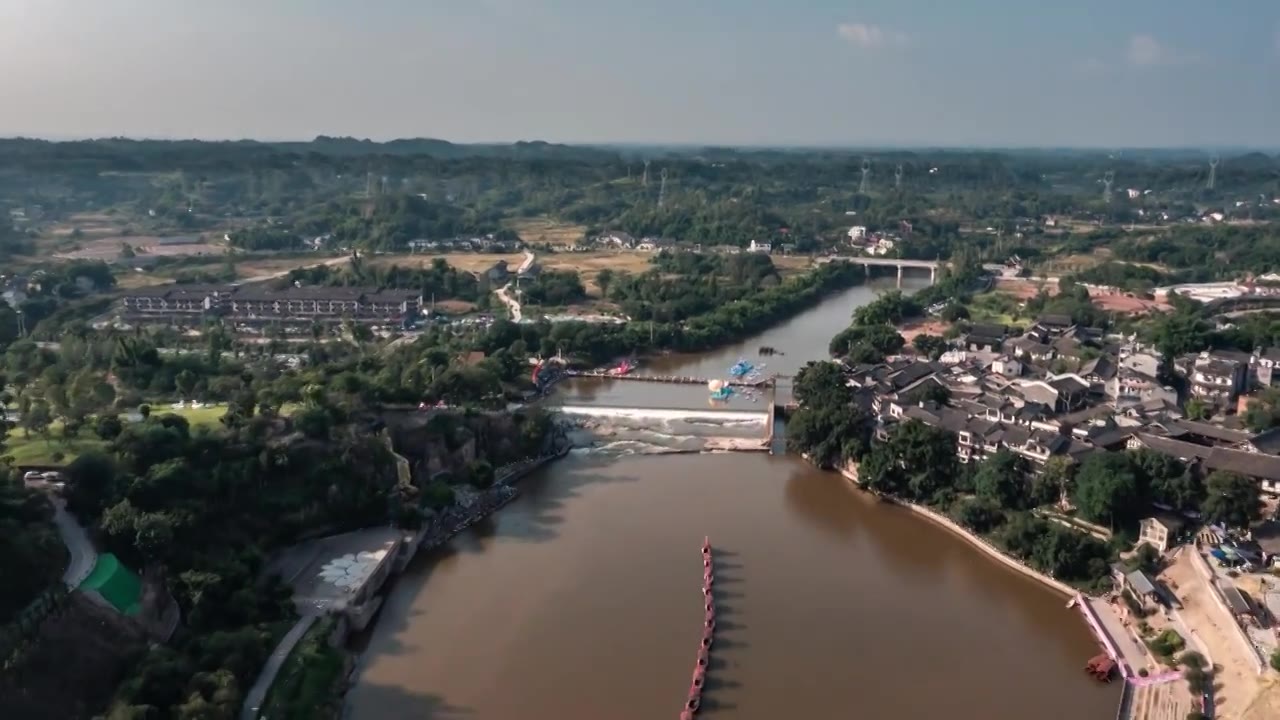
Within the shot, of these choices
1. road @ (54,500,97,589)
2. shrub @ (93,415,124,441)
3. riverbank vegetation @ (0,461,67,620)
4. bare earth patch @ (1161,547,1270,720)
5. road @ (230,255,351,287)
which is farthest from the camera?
road @ (230,255,351,287)

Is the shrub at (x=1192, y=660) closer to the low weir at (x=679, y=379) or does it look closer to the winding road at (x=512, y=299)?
the low weir at (x=679, y=379)

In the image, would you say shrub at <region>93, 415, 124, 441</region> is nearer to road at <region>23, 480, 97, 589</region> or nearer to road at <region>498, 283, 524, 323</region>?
road at <region>23, 480, 97, 589</region>

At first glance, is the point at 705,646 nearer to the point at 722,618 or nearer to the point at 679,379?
the point at 722,618

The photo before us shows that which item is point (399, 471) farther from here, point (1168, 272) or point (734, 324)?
point (1168, 272)

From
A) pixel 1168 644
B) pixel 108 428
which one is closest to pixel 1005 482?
pixel 1168 644

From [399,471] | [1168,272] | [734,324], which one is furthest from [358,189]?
[399,471]

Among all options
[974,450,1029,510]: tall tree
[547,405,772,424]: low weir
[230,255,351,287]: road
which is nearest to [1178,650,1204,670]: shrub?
[974,450,1029,510]: tall tree
